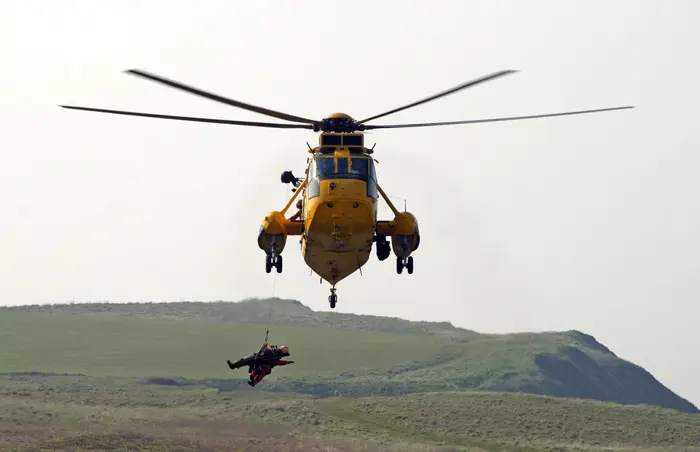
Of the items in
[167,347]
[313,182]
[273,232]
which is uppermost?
[313,182]

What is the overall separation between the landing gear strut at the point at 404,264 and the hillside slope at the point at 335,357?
58.5 m

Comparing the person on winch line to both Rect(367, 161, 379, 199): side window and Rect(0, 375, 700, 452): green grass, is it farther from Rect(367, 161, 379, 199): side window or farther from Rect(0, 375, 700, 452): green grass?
Rect(0, 375, 700, 452): green grass

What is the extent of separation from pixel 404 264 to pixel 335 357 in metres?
96.3

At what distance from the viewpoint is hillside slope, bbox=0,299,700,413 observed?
377 feet

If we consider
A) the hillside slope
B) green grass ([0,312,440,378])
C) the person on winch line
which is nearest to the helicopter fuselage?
the person on winch line

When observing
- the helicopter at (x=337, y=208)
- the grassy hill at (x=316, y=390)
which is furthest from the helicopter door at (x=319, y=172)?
the grassy hill at (x=316, y=390)

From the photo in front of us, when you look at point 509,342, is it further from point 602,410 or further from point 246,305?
point 246,305

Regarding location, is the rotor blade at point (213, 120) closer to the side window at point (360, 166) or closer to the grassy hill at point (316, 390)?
the side window at point (360, 166)

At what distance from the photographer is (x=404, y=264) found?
34.4 m

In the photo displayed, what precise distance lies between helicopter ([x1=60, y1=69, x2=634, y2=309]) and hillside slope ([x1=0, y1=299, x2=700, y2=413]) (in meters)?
58.8

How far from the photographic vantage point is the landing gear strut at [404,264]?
34344mm

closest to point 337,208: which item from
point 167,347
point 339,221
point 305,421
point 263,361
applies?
point 339,221

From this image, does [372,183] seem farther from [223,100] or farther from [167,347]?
[167,347]

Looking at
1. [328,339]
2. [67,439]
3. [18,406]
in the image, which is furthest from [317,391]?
[67,439]
